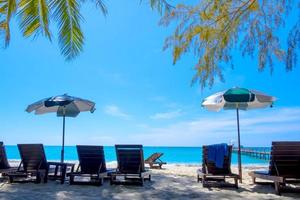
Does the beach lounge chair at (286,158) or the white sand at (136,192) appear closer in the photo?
the white sand at (136,192)

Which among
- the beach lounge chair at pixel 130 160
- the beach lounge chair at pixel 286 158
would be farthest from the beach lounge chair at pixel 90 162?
the beach lounge chair at pixel 286 158

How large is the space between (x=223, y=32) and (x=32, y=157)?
4.90 metres

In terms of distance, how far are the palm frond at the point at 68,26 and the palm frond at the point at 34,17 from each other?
16 cm

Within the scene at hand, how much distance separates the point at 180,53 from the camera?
5.99 meters

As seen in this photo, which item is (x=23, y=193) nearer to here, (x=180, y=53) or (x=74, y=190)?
(x=74, y=190)

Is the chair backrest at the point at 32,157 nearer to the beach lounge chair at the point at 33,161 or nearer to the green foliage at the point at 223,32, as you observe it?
the beach lounge chair at the point at 33,161

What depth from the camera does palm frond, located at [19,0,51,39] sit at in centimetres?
493

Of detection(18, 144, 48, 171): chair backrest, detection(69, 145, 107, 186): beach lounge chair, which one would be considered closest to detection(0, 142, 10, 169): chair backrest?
detection(18, 144, 48, 171): chair backrest

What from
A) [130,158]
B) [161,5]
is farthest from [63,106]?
[161,5]

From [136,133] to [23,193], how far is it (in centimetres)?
4936

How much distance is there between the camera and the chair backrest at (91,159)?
6.80 m

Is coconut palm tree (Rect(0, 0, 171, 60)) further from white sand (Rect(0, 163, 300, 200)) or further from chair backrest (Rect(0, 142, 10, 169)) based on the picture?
chair backrest (Rect(0, 142, 10, 169))

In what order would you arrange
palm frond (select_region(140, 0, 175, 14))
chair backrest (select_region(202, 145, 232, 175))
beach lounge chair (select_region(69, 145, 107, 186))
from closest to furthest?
1. palm frond (select_region(140, 0, 175, 14))
2. chair backrest (select_region(202, 145, 232, 175))
3. beach lounge chair (select_region(69, 145, 107, 186))

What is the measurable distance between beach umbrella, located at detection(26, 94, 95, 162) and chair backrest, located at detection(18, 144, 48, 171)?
1033mm
